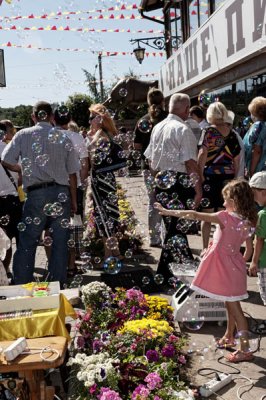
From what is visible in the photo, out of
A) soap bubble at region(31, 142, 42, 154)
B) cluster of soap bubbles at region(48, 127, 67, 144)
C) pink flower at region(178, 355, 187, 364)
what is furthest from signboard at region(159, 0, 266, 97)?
pink flower at region(178, 355, 187, 364)

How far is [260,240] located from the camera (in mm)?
4309

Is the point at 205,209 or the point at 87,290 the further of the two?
the point at 205,209

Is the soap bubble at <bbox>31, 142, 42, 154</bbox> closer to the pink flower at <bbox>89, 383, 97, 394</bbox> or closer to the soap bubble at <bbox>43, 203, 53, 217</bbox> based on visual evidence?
the soap bubble at <bbox>43, 203, 53, 217</bbox>

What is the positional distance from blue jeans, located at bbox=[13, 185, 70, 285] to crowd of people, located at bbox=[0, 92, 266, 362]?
0.01 metres

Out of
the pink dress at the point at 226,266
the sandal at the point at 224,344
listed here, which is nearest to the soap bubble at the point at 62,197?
the pink dress at the point at 226,266

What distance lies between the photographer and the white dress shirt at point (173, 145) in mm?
5414

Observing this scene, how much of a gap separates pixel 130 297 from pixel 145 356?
3.16 feet

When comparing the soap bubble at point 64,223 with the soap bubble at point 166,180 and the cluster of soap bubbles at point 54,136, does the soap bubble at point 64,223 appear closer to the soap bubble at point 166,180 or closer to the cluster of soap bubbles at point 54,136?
the cluster of soap bubbles at point 54,136

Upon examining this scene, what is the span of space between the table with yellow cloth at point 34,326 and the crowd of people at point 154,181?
1294mm

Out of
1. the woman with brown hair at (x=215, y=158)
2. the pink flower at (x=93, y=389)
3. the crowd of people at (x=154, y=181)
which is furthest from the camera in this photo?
the woman with brown hair at (x=215, y=158)

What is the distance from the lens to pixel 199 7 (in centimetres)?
1329

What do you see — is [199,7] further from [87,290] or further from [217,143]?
[87,290]

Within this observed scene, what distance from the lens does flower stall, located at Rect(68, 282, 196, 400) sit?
319cm

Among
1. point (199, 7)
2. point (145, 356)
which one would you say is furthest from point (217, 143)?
point (199, 7)
